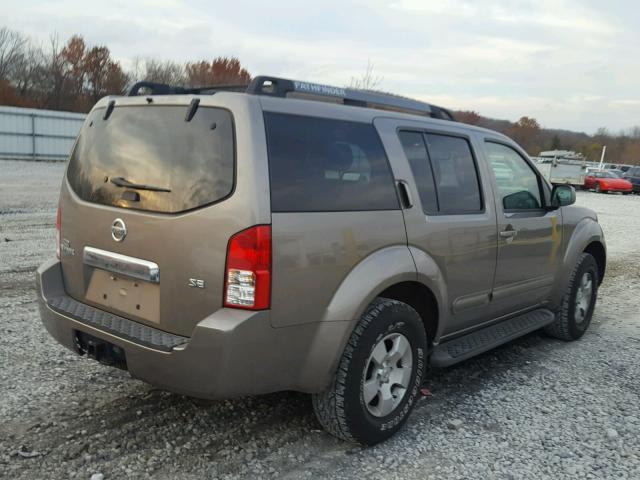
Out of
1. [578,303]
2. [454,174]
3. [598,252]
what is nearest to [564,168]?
[598,252]

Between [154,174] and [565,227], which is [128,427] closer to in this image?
[154,174]

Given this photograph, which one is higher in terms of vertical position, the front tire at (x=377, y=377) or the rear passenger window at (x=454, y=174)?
the rear passenger window at (x=454, y=174)

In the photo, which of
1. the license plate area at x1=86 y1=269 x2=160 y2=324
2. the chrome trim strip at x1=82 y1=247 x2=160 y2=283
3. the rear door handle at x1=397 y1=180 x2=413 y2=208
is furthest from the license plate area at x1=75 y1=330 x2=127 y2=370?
the rear door handle at x1=397 y1=180 x2=413 y2=208

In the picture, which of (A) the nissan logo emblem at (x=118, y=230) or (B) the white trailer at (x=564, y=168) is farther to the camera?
(B) the white trailer at (x=564, y=168)

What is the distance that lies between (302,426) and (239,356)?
3.37 ft

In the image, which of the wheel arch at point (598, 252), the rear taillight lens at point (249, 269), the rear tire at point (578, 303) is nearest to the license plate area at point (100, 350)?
the rear taillight lens at point (249, 269)

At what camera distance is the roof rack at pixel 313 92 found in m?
3.08

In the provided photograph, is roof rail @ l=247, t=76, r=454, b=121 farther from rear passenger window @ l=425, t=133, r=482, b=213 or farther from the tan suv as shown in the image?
rear passenger window @ l=425, t=133, r=482, b=213

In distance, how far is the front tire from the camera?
308 cm

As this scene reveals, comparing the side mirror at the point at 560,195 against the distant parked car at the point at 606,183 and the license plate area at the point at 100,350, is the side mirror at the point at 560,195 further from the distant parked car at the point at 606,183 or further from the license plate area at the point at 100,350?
the distant parked car at the point at 606,183

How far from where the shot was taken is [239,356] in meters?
2.68

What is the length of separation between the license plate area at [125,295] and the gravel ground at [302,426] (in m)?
0.74

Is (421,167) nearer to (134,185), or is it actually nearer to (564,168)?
(134,185)

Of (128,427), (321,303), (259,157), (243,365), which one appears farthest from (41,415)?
(259,157)
